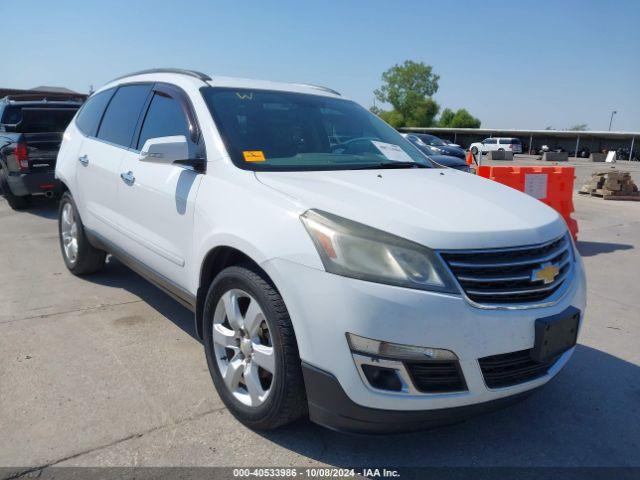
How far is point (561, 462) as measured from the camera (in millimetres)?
2516

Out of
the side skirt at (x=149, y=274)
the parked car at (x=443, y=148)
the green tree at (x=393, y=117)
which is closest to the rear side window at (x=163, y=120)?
the side skirt at (x=149, y=274)

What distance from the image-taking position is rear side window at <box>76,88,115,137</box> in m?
4.65

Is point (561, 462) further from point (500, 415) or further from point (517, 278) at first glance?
point (517, 278)

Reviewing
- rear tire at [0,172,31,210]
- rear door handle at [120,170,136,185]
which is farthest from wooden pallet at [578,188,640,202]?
rear tire at [0,172,31,210]

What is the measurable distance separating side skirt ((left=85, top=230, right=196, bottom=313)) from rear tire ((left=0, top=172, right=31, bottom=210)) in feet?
16.3

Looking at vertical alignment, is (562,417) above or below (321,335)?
below

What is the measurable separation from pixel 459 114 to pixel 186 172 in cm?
9669

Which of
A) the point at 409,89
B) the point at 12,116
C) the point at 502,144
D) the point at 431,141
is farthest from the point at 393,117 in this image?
the point at 12,116

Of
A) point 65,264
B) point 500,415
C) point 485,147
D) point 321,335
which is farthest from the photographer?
point 485,147

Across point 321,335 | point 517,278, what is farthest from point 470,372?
point 321,335

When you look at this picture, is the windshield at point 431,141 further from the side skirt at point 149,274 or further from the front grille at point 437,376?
the front grille at point 437,376

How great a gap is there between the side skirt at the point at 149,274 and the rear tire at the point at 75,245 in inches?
9.0

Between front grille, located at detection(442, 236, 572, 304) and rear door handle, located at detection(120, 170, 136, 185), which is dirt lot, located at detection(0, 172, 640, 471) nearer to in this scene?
front grille, located at detection(442, 236, 572, 304)

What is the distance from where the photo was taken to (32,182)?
8008mm
